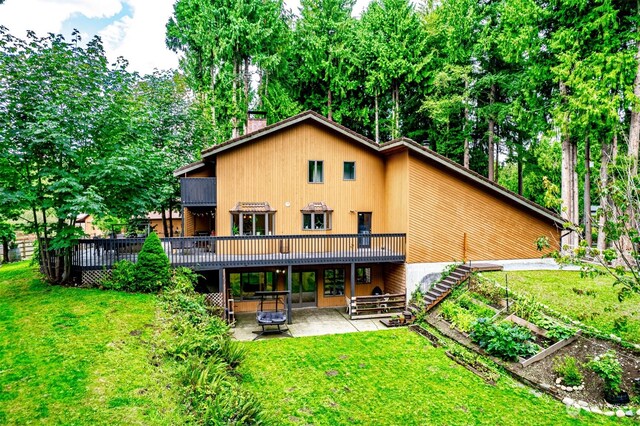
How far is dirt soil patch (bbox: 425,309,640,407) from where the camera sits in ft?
25.2

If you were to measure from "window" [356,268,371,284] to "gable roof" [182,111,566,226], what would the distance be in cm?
586

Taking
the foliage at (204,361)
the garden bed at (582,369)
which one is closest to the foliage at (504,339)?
the garden bed at (582,369)

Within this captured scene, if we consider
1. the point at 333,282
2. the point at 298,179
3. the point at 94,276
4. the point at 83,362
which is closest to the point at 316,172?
the point at 298,179

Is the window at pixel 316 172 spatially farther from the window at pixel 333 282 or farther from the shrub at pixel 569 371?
the shrub at pixel 569 371

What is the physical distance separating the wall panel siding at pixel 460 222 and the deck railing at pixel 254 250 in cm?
118

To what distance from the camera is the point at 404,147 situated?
14.7 meters

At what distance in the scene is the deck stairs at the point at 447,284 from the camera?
44.2 feet

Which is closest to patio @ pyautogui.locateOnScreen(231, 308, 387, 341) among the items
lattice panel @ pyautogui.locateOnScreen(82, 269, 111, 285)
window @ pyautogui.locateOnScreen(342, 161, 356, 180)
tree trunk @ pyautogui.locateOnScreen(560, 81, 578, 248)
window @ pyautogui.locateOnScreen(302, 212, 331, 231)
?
window @ pyautogui.locateOnScreen(302, 212, 331, 231)

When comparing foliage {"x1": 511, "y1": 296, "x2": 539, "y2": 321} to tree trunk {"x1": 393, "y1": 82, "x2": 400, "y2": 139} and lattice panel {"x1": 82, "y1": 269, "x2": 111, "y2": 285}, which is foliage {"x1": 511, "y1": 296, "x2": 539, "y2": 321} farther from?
tree trunk {"x1": 393, "y1": 82, "x2": 400, "y2": 139}

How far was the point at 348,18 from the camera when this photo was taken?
27.1m

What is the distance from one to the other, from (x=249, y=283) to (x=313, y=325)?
4.18 metres

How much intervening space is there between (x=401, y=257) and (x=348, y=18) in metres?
21.3

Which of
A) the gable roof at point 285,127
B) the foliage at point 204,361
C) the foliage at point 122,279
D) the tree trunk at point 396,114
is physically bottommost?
the foliage at point 204,361

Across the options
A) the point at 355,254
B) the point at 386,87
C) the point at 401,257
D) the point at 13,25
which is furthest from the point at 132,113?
the point at 386,87
